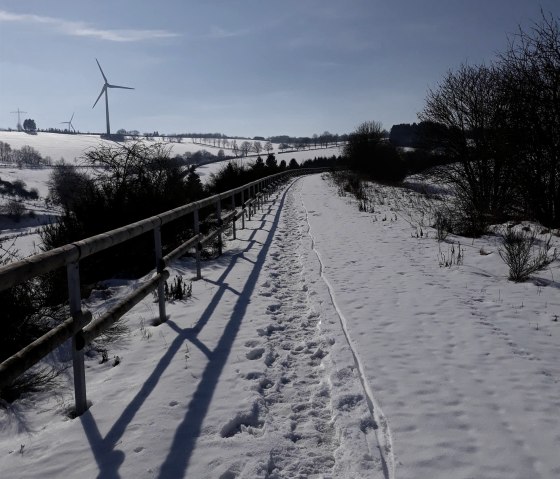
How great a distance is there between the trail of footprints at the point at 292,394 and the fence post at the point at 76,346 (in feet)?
3.35

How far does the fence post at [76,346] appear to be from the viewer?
268cm

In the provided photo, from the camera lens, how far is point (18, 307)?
13.8 ft

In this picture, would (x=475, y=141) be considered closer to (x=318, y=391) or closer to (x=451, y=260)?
(x=451, y=260)

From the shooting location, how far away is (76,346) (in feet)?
8.91

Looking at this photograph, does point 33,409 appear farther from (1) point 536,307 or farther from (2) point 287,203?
(2) point 287,203

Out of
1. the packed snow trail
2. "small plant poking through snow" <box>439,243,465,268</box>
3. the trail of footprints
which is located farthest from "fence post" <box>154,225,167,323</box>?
"small plant poking through snow" <box>439,243,465,268</box>

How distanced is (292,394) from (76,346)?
5.17 ft

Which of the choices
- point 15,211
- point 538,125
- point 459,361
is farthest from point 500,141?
point 15,211

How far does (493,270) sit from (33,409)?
6760 millimetres

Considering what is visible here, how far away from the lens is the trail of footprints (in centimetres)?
246

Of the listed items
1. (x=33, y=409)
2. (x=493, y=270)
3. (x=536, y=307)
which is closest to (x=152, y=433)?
(x=33, y=409)

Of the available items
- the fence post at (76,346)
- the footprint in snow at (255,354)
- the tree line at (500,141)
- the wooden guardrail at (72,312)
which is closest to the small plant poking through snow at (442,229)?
the tree line at (500,141)

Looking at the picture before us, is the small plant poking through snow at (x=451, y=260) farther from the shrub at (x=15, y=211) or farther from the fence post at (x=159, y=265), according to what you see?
the shrub at (x=15, y=211)

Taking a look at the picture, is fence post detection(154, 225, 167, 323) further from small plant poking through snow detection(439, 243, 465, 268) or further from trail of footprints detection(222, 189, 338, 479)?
small plant poking through snow detection(439, 243, 465, 268)
